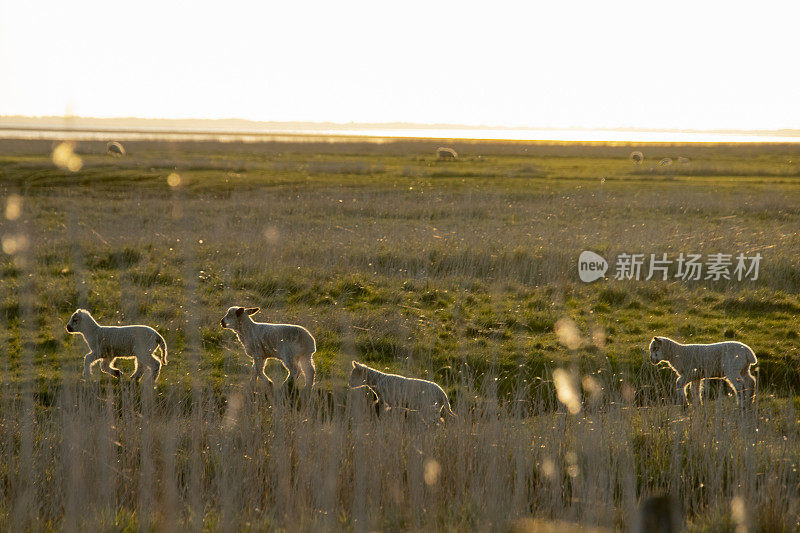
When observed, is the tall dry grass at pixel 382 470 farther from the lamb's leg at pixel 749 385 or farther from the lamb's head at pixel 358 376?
the lamb's leg at pixel 749 385

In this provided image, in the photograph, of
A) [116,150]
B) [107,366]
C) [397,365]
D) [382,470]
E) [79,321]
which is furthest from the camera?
[116,150]

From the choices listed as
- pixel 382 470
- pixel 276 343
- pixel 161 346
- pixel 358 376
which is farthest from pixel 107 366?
pixel 382 470

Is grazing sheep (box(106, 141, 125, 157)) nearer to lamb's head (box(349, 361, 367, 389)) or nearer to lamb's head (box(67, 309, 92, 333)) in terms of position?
lamb's head (box(67, 309, 92, 333))

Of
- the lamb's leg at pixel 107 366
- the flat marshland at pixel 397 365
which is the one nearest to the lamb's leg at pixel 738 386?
the flat marshland at pixel 397 365

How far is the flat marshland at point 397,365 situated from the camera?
6.23 metres

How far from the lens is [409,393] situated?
8273mm

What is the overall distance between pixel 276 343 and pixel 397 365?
89.4 inches

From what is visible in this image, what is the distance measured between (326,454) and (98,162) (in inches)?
1972

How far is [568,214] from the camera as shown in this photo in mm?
26891

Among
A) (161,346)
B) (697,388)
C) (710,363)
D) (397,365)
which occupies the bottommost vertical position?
(397,365)

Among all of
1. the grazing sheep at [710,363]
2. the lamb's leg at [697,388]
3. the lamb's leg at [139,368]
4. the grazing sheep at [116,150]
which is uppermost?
the grazing sheep at [116,150]

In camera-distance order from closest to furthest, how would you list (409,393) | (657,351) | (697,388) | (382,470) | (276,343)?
(382,470) → (409,393) → (657,351) → (697,388) → (276,343)

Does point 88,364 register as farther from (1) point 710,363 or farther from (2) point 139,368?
(1) point 710,363

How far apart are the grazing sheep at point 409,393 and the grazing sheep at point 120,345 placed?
2.95 m
